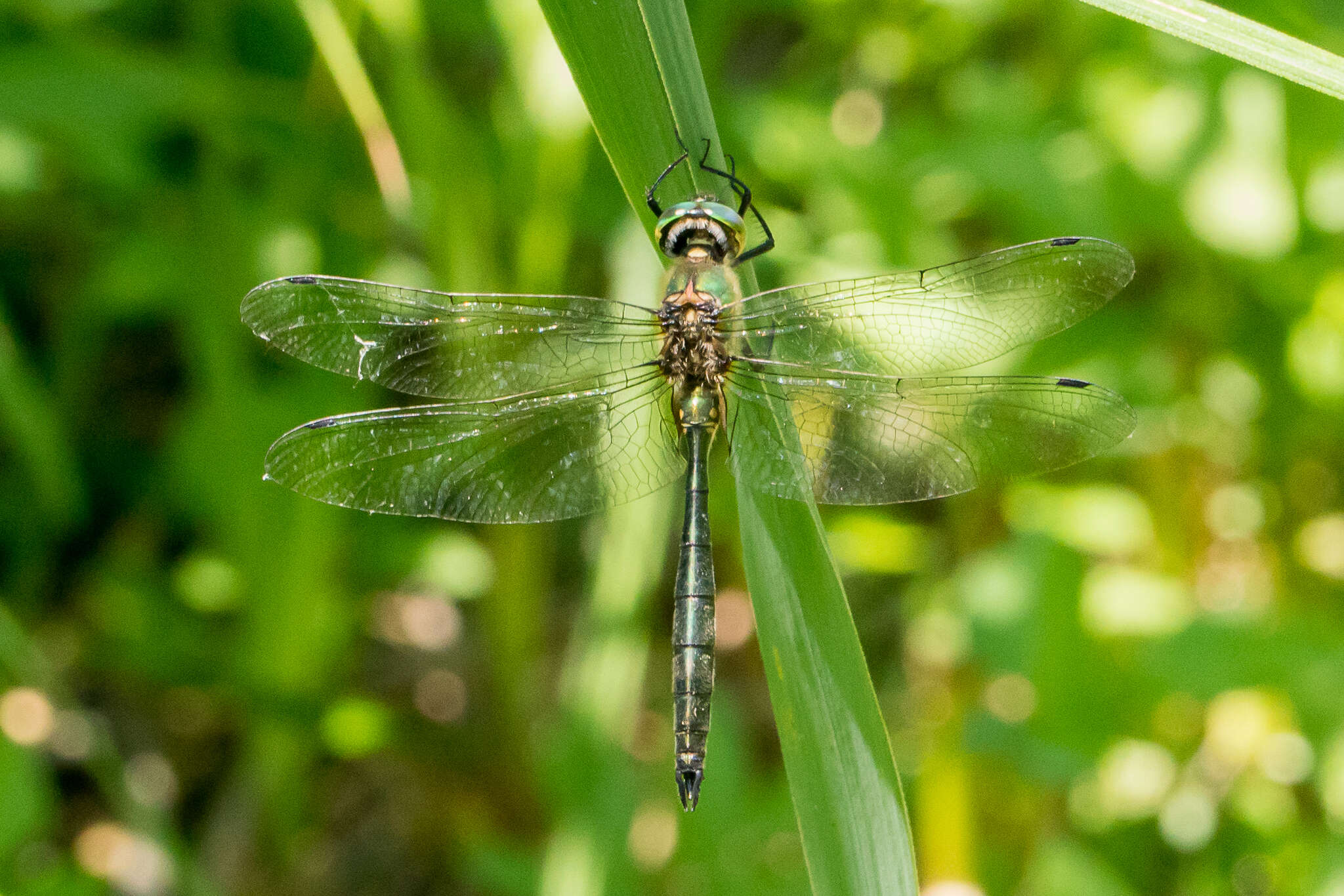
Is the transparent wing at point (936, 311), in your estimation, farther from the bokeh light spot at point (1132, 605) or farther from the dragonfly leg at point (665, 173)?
the bokeh light spot at point (1132, 605)

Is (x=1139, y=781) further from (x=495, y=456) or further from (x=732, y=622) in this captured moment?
(x=495, y=456)

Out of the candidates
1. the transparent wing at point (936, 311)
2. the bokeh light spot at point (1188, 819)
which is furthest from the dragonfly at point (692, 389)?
the bokeh light spot at point (1188, 819)

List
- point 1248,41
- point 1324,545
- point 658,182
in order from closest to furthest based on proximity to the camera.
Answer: point 1248,41, point 658,182, point 1324,545

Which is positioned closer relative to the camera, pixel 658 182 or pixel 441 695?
pixel 658 182

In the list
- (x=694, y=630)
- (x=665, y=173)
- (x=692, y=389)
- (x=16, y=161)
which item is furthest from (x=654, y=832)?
(x=16, y=161)

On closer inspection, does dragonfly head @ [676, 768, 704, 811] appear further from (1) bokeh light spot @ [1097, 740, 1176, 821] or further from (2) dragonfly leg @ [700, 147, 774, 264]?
(1) bokeh light spot @ [1097, 740, 1176, 821]

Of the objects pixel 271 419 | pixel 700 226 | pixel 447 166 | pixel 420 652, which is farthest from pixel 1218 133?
pixel 420 652

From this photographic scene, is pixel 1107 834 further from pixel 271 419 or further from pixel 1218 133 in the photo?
pixel 271 419
